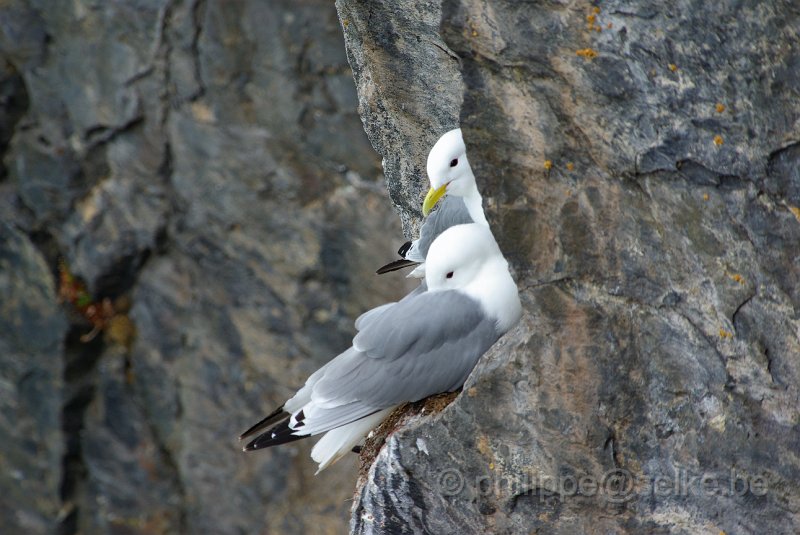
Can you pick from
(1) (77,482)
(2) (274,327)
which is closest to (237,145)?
(2) (274,327)

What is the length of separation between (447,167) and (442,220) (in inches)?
16.3

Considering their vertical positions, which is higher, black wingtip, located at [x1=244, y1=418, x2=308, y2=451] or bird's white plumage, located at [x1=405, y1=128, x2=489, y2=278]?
bird's white plumage, located at [x1=405, y1=128, x2=489, y2=278]

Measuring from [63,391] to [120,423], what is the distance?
0.77m

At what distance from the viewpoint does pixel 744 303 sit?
277 cm

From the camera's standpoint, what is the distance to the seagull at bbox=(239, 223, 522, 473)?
352 cm

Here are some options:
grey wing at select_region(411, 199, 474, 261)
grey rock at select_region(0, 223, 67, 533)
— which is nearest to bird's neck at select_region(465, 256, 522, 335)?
grey wing at select_region(411, 199, 474, 261)

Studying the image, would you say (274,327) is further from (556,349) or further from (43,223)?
(556,349)

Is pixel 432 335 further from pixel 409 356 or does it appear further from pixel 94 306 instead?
pixel 94 306

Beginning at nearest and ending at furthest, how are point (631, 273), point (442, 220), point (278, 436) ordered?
point (631, 273)
point (278, 436)
point (442, 220)

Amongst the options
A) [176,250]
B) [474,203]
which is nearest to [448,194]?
[474,203]

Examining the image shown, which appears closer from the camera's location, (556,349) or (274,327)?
(556,349)

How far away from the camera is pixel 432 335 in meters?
3.53

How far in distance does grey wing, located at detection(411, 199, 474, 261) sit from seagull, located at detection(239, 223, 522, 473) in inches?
11.4

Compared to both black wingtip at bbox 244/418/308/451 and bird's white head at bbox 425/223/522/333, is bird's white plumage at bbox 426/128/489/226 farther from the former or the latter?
black wingtip at bbox 244/418/308/451
